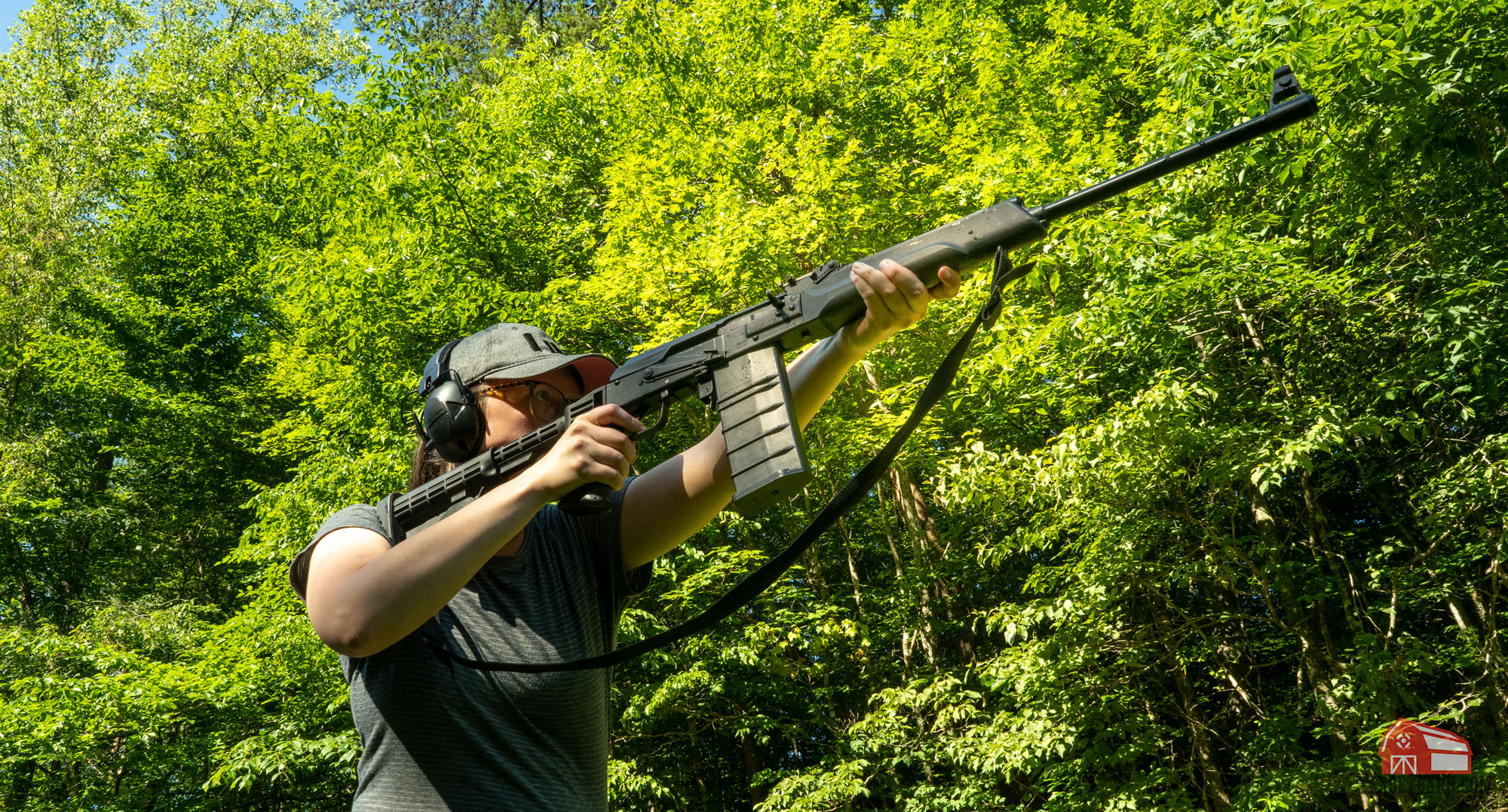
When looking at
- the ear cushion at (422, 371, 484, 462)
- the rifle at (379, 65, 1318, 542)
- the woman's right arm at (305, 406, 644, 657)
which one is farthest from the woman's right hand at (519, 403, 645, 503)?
the ear cushion at (422, 371, 484, 462)

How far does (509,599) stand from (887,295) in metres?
1.04

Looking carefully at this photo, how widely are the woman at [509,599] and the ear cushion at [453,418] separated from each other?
0.04 m

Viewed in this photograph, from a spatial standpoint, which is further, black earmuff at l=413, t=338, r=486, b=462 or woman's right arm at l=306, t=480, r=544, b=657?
black earmuff at l=413, t=338, r=486, b=462

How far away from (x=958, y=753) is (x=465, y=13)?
20048 millimetres

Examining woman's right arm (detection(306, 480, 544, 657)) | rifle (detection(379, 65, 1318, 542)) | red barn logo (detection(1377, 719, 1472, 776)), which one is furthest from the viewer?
red barn logo (detection(1377, 719, 1472, 776))

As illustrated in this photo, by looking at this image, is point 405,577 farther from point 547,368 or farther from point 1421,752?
point 1421,752

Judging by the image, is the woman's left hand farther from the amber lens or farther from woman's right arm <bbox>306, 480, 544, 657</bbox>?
woman's right arm <bbox>306, 480, 544, 657</bbox>

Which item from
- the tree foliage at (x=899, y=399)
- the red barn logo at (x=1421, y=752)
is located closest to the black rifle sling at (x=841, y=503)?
the tree foliage at (x=899, y=399)

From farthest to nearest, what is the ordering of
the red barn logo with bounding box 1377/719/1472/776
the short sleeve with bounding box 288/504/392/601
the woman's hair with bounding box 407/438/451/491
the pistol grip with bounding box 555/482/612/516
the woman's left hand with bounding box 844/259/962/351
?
the red barn logo with bounding box 1377/719/1472/776 < the woman's hair with bounding box 407/438/451/491 < the woman's left hand with bounding box 844/259/962/351 < the pistol grip with bounding box 555/482/612/516 < the short sleeve with bounding box 288/504/392/601

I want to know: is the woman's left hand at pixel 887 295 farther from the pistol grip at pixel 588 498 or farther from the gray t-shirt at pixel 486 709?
the gray t-shirt at pixel 486 709

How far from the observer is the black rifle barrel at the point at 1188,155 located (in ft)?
7.64

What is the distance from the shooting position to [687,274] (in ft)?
34.1

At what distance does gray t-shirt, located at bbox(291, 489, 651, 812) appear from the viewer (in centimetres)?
183

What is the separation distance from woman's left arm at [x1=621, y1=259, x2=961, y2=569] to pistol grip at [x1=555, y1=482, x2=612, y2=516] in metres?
0.22
